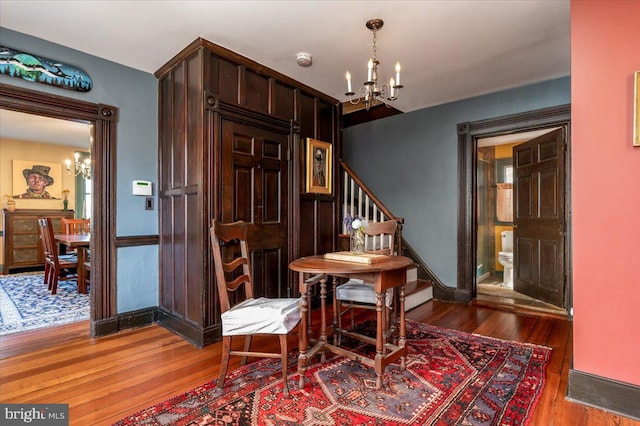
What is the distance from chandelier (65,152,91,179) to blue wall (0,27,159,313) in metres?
3.82

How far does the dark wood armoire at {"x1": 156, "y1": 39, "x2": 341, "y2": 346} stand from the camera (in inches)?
111

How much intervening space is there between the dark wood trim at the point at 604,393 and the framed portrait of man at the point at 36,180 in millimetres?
8551

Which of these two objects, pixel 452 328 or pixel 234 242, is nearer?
pixel 234 242

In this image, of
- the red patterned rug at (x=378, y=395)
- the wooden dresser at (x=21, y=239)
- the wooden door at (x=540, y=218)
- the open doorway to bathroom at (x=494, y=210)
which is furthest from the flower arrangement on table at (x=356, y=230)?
the wooden dresser at (x=21, y=239)

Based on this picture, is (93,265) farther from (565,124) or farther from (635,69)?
(565,124)

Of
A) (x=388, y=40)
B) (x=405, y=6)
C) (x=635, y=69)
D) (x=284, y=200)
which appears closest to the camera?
(x=635, y=69)

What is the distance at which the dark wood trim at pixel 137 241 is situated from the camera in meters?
A: 3.17

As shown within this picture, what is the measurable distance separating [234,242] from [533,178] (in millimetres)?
3802

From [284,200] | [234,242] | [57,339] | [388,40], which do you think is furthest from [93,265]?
[388,40]

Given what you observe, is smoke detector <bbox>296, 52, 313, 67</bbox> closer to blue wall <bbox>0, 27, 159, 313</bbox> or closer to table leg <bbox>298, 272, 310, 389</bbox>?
blue wall <bbox>0, 27, 159, 313</bbox>

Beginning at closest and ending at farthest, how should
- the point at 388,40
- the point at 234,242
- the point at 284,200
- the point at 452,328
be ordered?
the point at 388,40 < the point at 234,242 < the point at 452,328 < the point at 284,200

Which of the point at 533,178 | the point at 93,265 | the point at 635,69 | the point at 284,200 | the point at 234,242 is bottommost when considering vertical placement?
the point at 93,265

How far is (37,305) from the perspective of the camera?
3.98 m

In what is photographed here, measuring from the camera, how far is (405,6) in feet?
7.52
